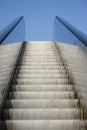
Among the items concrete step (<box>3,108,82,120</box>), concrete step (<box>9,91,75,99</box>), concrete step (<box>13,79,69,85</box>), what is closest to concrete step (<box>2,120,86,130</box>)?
concrete step (<box>3,108,82,120</box>)

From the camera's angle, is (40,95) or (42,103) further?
(40,95)

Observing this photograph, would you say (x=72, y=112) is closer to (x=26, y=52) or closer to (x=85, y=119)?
(x=85, y=119)

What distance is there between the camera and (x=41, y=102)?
547 cm

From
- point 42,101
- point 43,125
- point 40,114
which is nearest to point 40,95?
point 42,101

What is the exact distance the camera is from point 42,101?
→ 5.48m

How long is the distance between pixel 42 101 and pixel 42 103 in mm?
Result: 41

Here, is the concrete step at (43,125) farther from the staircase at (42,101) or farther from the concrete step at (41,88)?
the concrete step at (41,88)

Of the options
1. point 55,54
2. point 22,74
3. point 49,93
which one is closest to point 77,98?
point 49,93

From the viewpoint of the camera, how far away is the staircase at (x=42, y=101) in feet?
15.1

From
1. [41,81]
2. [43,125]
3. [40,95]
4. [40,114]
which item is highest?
[41,81]

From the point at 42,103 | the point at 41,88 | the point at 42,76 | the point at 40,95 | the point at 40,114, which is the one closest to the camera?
the point at 40,114

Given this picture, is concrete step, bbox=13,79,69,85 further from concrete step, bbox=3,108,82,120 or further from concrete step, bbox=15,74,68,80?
concrete step, bbox=3,108,82,120

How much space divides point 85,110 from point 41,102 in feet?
2.83

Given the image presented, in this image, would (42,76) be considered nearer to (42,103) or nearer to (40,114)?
(42,103)
